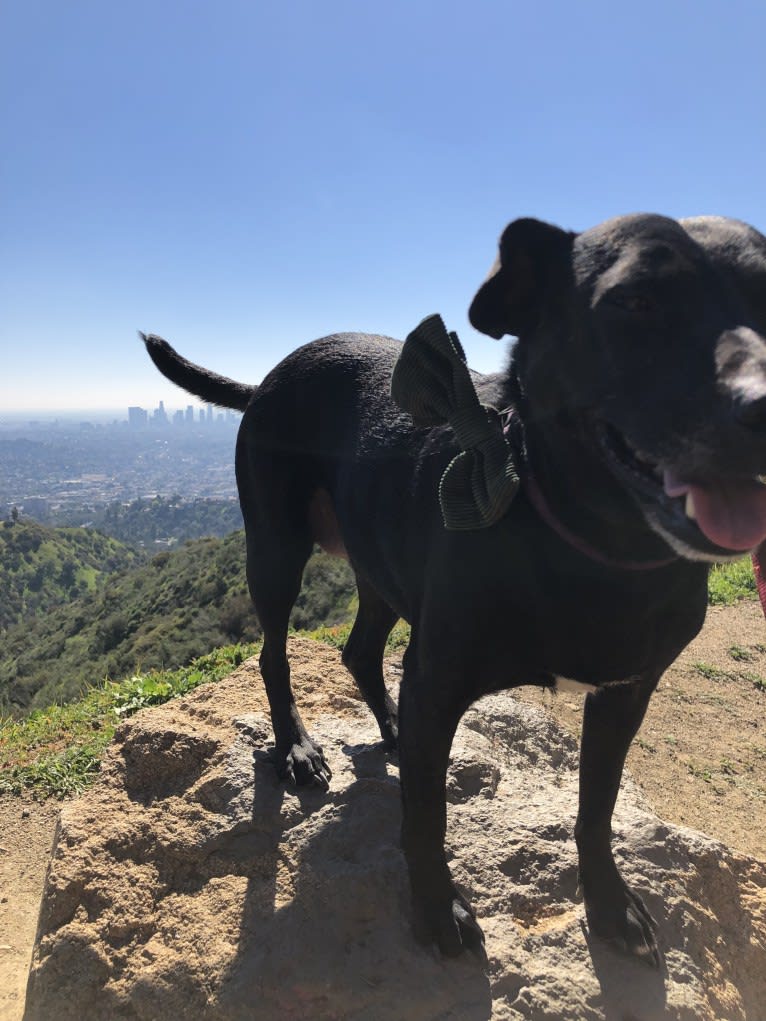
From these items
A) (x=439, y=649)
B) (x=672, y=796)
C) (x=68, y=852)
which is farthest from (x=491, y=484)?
(x=672, y=796)

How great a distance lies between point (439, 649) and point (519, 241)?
1.18m

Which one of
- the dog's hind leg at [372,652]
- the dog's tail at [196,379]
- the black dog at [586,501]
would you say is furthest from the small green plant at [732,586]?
the black dog at [586,501]

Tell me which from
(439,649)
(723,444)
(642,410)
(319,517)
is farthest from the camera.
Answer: (319,517)

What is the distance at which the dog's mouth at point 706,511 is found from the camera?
1336 mm

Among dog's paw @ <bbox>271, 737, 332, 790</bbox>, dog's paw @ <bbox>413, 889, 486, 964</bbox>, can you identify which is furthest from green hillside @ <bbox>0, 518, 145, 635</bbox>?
dog's paw @ <bbox>413, 889, 486, 964</bbox>

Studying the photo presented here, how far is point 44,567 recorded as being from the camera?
290ft

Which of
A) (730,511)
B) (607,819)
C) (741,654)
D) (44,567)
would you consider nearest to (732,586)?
(741,654)

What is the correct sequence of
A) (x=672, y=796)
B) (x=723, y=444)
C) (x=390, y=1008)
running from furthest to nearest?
(x=672, y=796)
(x=390, y=1008)
(x=723, y=444)

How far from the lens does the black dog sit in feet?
4.52

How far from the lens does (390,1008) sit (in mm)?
2076

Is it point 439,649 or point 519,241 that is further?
point 439,649

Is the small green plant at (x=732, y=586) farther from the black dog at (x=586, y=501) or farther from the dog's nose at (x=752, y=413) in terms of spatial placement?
the dog's nose at (x=752, y=413)

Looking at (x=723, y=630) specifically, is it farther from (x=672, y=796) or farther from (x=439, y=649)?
(x=439, y=649)

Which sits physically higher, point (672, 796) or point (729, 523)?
point (729, 523)
